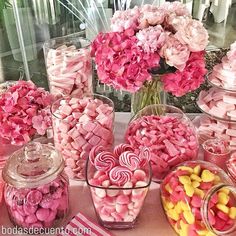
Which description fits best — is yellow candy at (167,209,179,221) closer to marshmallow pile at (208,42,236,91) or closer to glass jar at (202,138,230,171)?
glass jar at (202,138,230,171)

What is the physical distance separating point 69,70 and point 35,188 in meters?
0.32

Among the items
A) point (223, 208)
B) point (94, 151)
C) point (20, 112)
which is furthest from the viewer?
point (20, 112)

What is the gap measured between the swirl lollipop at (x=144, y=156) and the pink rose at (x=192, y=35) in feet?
0.74

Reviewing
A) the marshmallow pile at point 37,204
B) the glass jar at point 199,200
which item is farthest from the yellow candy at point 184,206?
the marshmallow pile at point 37,204

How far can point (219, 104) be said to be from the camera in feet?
3.01

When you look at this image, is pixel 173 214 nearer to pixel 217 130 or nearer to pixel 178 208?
pixel 178 208

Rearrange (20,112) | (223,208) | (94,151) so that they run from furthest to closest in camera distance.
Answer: (20,112)
(94,151)
(223,208)

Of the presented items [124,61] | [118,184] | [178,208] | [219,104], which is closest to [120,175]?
[118,184]

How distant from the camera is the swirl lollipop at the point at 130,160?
0.73 meters

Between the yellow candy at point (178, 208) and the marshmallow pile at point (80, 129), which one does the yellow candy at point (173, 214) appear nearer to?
the yellow candy at point (178, 208)

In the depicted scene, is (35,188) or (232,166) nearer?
(35,188)

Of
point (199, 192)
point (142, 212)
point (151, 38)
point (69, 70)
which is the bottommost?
point (142, 212)

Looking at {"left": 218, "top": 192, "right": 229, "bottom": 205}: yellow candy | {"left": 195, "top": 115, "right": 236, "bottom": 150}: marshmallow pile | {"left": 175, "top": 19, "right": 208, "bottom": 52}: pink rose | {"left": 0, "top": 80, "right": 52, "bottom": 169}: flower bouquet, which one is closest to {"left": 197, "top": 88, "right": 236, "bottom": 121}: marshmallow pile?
{"left": 195, "top": 115, "right": 236, "bottom": 150}: marshmallow pile

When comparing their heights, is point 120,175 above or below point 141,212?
above
